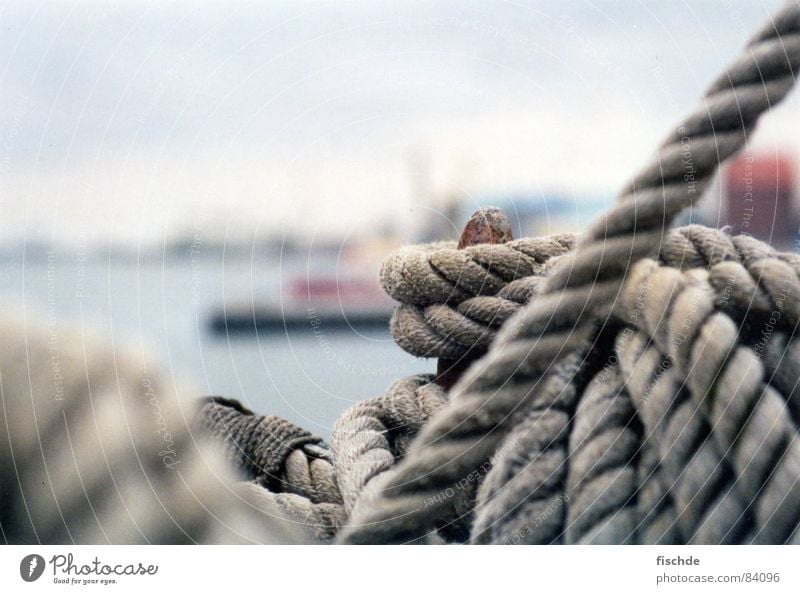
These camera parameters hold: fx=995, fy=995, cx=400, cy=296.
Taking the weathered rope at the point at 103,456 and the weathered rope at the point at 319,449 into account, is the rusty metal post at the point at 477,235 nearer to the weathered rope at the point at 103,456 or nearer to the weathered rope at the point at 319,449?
the weathered rope at the point at 319,449

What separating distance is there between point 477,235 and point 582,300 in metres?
0.07

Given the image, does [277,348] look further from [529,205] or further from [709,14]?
[709,14]

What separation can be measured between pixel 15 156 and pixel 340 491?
0.27 metres

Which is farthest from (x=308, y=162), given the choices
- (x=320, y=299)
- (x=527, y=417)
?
(x=527, y=417)

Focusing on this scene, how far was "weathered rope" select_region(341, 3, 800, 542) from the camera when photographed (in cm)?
→ 52

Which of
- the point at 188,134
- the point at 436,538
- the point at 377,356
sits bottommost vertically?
the point at 436,538

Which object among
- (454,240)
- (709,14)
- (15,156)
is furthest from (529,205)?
(15,156)

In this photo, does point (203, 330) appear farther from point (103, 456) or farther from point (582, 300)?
point (582, 300)

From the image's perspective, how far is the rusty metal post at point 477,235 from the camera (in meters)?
0.57

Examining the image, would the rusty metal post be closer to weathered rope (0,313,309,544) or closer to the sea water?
the sea water

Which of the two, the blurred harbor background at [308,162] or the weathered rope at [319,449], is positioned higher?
the blurred harbor background at [308,162]

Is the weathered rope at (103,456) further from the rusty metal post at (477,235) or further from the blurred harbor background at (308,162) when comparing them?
the rusty metal post at (477,235)

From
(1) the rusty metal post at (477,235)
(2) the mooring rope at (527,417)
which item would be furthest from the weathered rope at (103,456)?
(1) the rusty metal post at (477,235)
